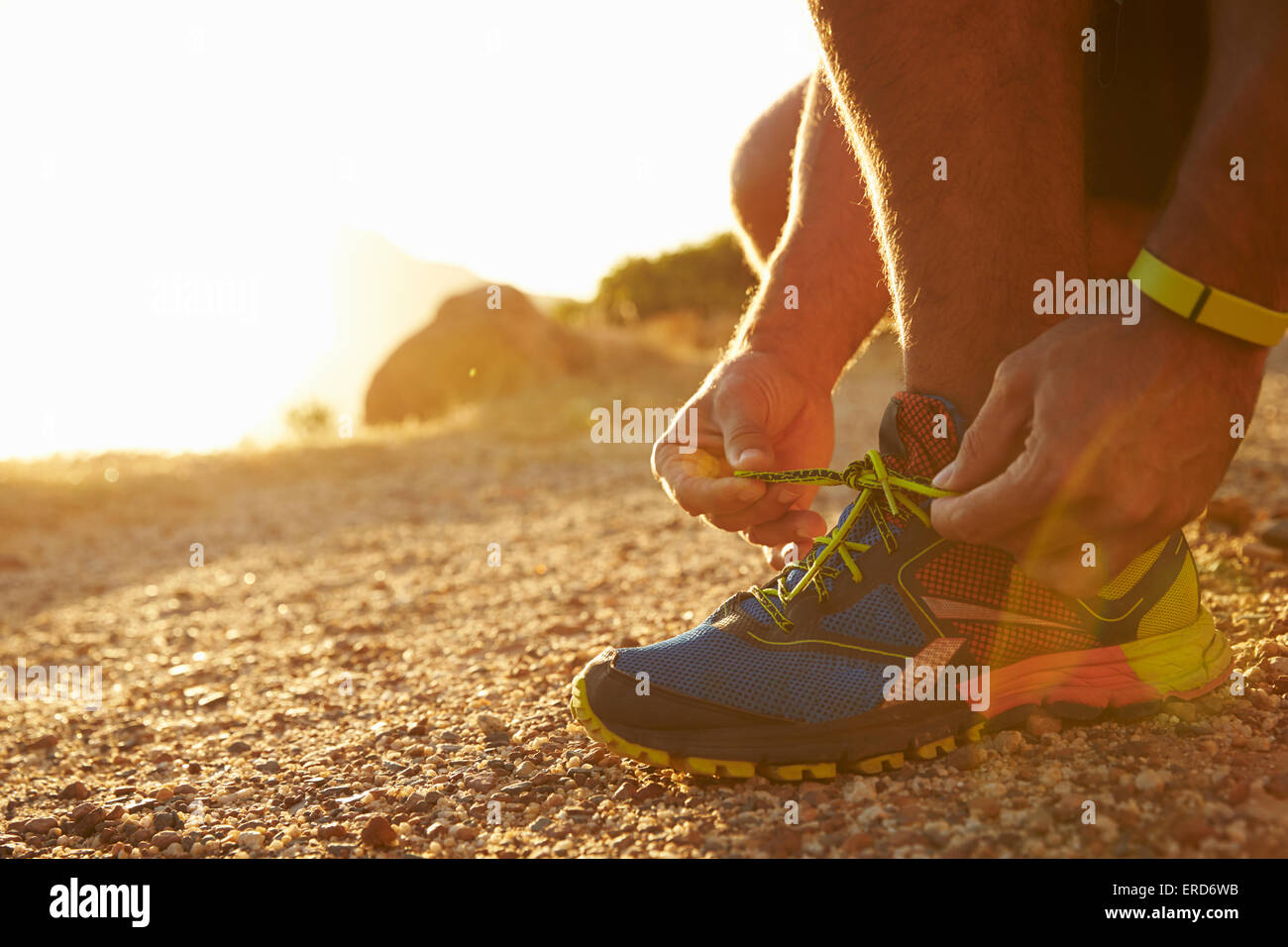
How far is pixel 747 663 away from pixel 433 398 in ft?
39.5

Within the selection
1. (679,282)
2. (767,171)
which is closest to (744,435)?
(767,171)

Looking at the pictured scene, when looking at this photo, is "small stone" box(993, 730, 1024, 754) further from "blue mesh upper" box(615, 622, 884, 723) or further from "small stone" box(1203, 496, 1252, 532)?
"small stone" box(1203, 496, 1252, 532)

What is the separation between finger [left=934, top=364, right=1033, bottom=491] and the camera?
3.92ft

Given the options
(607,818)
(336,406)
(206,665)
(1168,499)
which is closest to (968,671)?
(1168,499)

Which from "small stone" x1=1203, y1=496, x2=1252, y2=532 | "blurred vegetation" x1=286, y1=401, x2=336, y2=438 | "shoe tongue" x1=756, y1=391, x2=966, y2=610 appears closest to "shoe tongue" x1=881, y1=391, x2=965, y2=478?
"shoe tongue" x1=756, y1=391, x2=966, y2=610

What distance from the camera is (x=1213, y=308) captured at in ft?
3.74

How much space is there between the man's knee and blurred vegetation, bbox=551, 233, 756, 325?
17121 mm

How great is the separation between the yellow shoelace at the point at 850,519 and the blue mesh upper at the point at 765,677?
0.25ft

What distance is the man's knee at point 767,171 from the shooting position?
2475 mm

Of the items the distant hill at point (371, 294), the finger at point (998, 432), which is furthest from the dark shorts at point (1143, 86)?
the distant hill at point (371, 294)

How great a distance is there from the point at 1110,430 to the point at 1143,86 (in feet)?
2.79

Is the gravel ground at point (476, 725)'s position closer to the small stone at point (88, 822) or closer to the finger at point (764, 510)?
the small stone at point (88, 822)

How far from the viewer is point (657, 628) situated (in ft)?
8.40
